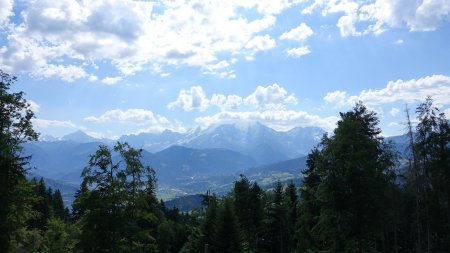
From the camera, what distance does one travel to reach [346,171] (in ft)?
98.0

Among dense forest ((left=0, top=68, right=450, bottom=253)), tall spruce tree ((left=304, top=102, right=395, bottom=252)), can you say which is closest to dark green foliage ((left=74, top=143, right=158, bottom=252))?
dense forest ((left=0, top=68, right=450, bottom=253))

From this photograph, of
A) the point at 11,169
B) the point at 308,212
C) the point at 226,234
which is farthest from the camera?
the point at 226,234

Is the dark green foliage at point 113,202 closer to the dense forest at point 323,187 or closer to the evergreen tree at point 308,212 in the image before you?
the dense forest at point 323,187

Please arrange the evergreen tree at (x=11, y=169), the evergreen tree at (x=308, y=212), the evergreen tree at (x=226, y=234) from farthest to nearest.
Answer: the evergreen tree at (x=226, y=234) < the evergreen tree at (x=308, y=212) < the evergreen tree at (x=11, y=169)

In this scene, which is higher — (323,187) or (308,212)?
(323,187)

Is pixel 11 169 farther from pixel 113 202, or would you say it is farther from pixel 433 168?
pixel 433 168

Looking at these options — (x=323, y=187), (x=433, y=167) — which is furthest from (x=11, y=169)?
(x=433, y=167)

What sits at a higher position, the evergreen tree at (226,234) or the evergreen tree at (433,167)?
the evergreen tree at (433,167)

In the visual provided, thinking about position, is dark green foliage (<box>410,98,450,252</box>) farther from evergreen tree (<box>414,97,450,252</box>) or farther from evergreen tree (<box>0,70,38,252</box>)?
evergreen tree (<box>0,70,38,252</box>)

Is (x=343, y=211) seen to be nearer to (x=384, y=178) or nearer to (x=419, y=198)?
(x=384, y=178)

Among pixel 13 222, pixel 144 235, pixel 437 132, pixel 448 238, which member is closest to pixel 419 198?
pixel 448 238

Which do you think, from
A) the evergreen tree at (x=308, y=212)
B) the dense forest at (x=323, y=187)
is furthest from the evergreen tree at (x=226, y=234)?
the dense forest at (x=323, y=187)

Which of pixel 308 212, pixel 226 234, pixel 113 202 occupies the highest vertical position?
pixel 113 202

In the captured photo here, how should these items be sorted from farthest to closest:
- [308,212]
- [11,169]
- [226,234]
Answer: [226,234] → [308,212] → [11,169]
